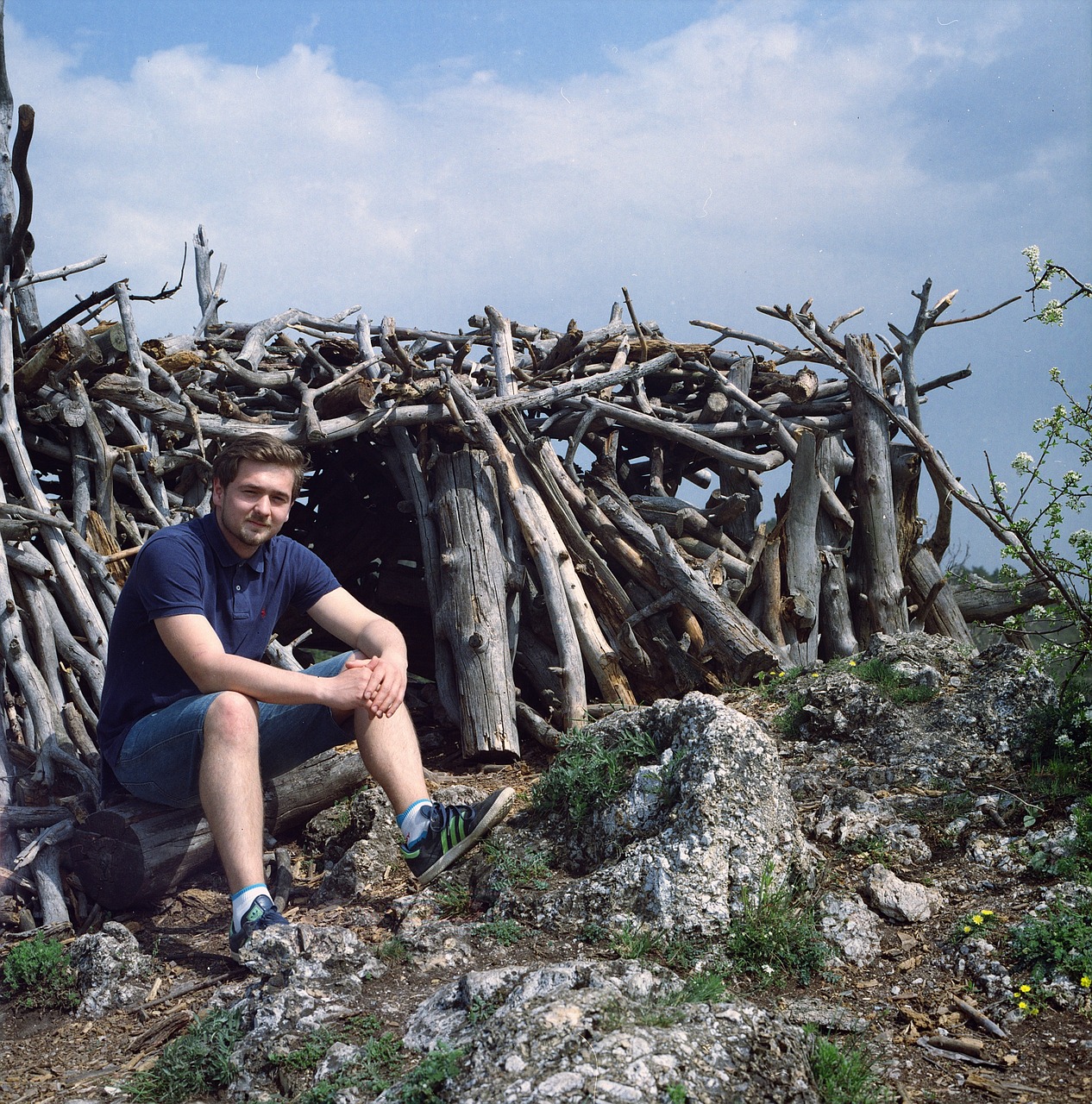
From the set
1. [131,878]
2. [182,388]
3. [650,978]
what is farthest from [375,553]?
[650,978]

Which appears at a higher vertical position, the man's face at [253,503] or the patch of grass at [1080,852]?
the man's face at [253,503]

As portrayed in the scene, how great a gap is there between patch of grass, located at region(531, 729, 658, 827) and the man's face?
5.00 feet

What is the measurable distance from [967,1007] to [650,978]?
3.16ft

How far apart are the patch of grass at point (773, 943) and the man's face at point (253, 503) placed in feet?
7.38

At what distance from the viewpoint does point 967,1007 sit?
279 cm

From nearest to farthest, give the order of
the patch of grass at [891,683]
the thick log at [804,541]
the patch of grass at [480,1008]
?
the patch of grass at [480,1008] < the patch of grass at [891,683] < the thick log at [804,541]

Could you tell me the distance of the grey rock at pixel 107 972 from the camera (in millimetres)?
3381

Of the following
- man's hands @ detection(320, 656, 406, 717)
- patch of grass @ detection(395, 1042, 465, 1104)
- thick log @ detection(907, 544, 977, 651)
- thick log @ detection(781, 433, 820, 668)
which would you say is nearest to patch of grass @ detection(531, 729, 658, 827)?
man's hands @ detection(320, 656, 406, 717)

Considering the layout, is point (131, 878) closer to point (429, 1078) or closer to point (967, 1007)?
point (429, 1078)

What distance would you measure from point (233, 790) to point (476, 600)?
8.58 feet

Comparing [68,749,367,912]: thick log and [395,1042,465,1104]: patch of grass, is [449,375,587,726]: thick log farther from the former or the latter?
[395,1042,465,1104]: patch of grass

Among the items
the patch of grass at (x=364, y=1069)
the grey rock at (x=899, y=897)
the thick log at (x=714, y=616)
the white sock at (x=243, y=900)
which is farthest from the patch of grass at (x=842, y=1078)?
the thick log at (x=714, y=616)

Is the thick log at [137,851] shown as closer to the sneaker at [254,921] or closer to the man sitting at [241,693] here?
the man sitting at [241,693]

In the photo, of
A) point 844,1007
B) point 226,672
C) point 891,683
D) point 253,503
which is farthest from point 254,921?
point 891,683
